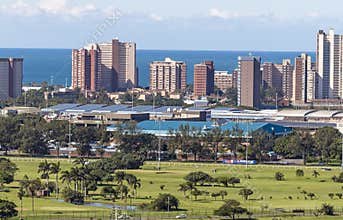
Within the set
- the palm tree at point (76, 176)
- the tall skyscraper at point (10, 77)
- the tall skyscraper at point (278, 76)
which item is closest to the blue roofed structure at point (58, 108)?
the tall skyscraper at point (10, 77)

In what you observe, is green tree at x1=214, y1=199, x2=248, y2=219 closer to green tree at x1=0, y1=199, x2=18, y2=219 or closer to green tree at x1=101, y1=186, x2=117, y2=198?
green tree at x1=101, y1=186, x2=117, y2=198

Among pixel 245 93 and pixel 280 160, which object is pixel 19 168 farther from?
pixel 245 93

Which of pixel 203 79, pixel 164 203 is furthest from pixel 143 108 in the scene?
pixel 164 203

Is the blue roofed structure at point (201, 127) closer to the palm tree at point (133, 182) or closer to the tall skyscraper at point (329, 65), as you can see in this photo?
the palm tree at point (133, 182)

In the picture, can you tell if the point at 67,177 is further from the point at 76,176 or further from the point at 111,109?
the point at 111,109

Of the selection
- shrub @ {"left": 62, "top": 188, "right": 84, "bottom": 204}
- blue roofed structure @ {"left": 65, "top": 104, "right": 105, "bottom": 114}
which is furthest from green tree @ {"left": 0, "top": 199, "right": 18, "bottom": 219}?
blue roofed structure @ {"left": 65, "top": 104, "right": 105, "bottom": 114}

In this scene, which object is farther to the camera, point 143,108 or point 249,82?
point 249,82

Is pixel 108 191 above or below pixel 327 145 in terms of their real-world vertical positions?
below
